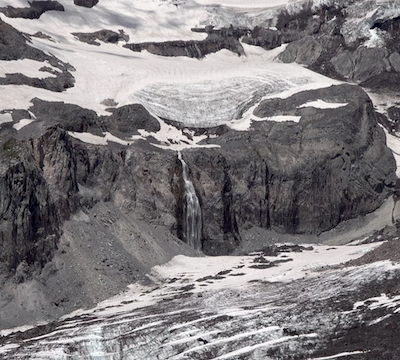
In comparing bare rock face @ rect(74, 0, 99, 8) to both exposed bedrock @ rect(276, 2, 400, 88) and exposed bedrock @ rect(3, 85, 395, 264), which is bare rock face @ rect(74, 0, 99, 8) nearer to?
exposed bedrock @ rect(276, 2, 400, 88)

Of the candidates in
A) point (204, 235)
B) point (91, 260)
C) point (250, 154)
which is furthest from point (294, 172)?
point (91, 260)

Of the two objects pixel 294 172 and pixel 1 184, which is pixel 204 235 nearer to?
pixel 294 172

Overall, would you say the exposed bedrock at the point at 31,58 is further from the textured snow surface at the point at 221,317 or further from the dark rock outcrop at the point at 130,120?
the textured snow surface at the point at 221,317

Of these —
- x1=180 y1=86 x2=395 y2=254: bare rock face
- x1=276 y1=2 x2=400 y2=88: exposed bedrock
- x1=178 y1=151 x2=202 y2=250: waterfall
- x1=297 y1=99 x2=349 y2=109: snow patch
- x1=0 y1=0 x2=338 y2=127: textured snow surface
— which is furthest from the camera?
x1=276 y1=2 x2=400 y2=88: exposed bedrock

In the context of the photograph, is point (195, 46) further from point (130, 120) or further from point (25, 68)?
point (130, 120)

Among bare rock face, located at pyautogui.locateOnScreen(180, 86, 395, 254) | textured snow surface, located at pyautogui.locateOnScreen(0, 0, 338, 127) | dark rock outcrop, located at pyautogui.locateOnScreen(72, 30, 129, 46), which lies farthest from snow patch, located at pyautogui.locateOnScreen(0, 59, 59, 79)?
dark rock outcrop, located at pyautogui.locateOnScreen(72, 30, 129, 46)

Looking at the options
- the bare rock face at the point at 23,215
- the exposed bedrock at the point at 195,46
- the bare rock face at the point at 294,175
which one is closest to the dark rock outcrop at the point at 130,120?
the bare rock face at the point at 294,175
